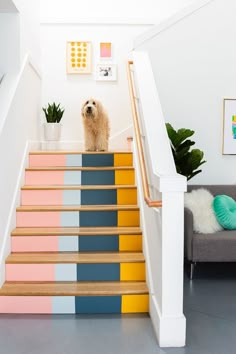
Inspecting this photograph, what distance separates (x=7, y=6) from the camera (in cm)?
381

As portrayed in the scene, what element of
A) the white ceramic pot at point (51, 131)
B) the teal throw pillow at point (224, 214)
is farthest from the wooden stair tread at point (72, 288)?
the white ceramic pot at point (51, 131)

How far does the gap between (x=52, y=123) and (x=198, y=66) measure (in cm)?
203

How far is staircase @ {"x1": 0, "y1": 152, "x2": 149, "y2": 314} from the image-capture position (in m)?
3.13

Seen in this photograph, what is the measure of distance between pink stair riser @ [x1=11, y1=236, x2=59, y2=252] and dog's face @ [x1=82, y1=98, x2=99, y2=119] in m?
1.83

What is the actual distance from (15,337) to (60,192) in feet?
5.53

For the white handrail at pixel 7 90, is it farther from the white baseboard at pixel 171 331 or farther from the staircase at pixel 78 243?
the white baseboard at pixel 171 331

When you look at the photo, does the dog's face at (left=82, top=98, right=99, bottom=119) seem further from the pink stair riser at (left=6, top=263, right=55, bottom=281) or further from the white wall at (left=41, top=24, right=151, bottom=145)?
the pink stair riser at (left=6, top=263, right=55, bottom=281)

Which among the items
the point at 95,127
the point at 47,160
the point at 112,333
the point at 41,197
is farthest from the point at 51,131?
the point at 112,333

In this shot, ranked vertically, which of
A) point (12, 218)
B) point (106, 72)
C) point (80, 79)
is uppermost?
point (106, 72)

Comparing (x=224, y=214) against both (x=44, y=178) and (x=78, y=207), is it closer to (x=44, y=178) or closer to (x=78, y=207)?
(x=78, y=207)

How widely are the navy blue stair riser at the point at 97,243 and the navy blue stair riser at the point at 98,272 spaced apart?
12.1 inches

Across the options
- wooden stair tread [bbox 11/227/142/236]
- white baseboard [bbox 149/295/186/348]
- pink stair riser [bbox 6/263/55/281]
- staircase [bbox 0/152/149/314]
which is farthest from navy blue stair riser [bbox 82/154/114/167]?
white baseboard [bbox 149/295/186/348]

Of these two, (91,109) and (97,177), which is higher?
(91,109)

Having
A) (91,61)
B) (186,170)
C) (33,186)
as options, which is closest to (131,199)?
(186,170)
